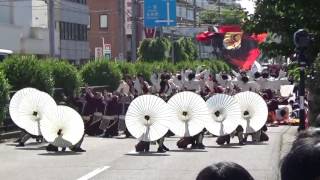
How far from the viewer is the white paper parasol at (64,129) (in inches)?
677

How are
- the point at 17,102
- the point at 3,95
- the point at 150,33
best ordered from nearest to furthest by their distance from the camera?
the point at 17,102 < the point at 3,95 < the point at 150,33

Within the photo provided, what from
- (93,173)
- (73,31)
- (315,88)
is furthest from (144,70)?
(73,31)

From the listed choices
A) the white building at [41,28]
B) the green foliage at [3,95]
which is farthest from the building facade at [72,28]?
the green foliage at [3,95]

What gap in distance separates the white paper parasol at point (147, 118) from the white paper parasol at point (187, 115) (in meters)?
0.68

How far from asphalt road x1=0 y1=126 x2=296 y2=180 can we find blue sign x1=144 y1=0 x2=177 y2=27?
68.3ft

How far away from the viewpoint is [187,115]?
18.0m

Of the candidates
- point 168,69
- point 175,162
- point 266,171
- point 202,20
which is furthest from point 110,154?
point 202,20

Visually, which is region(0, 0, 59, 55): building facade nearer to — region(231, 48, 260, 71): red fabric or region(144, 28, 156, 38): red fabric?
region(144, 28, 156, 38): red fabric

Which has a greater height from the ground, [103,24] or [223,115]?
[103,24]

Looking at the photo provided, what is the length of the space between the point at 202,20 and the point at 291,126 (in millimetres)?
76147

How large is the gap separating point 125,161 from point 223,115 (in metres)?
4.56

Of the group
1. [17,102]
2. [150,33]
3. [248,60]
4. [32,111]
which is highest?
[150,33]

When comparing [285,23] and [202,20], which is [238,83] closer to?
[285,23]

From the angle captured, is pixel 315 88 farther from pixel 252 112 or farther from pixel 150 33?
pixel 150 33
